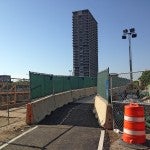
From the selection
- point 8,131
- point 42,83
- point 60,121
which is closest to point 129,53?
point 42,83

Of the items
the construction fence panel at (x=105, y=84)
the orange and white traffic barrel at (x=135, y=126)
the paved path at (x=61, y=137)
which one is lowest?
the paved path at (x=61, y=137)

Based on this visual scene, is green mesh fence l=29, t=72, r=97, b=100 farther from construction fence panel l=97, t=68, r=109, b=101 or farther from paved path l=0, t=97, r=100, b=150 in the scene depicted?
construction fence panel l=97, t=68, r=109, b=101

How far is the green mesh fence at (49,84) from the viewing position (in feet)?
56.3

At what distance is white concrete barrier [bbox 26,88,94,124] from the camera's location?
14.9 meters

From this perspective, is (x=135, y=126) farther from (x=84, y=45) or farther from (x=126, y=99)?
(x=84, y=45)

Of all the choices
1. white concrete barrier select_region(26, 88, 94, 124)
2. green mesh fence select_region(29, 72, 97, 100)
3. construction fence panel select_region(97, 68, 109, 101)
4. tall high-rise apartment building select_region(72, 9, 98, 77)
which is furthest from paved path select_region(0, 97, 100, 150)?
tall high-rise apartment building select_region(72, 9, 98, 77)

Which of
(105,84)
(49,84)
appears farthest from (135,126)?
(49,84)

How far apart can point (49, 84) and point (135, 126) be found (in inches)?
475

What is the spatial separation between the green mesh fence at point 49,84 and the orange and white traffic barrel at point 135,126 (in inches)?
288

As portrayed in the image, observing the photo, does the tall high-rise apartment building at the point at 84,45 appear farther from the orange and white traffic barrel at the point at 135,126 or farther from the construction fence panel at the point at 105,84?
the orange and white traffic barrel at the point at 135,126

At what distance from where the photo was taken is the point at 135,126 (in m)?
10.1

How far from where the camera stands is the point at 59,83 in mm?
25469

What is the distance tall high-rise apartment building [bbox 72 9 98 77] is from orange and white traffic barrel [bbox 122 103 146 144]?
100 m

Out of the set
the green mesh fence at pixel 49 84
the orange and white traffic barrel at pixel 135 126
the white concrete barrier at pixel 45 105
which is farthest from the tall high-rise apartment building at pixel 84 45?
the orange and white traffic barrel at pixel 135 126
